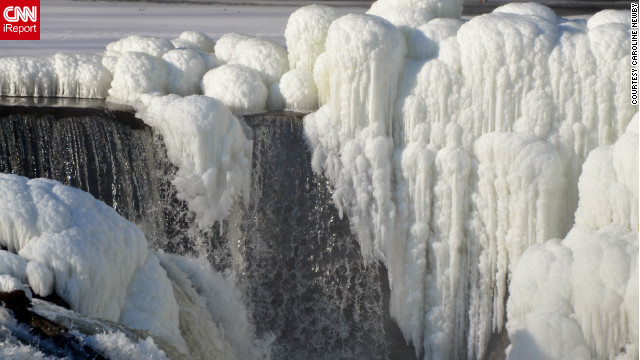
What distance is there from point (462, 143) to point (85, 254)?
2.34 m

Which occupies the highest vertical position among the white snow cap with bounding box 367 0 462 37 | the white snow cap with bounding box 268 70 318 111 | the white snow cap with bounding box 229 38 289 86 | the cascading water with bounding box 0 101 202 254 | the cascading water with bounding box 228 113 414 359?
the white snow cap with bounding box 367 0 462 37

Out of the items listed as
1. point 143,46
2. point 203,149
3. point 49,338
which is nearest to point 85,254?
point 49,338

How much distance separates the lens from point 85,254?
122 inches

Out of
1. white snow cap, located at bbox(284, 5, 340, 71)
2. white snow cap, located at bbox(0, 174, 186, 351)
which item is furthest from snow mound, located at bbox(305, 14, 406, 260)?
white snow cap, located at bbox(0, 174, 186, 351)

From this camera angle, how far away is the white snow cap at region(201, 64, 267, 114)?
496cm

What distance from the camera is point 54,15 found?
21.7 ft

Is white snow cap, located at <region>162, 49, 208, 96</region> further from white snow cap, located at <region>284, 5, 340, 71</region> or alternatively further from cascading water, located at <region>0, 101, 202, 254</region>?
white snow cap, located at <region>284, 5, 340, 71</region>

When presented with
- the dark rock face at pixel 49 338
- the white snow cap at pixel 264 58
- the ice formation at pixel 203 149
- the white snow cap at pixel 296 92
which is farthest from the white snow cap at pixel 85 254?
the white snow cap at pixel 264 58

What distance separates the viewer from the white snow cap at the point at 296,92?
16.5ft

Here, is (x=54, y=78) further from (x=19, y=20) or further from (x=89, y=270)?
(x=89, y=270)

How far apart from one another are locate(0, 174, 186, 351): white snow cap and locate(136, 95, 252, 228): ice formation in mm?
1245

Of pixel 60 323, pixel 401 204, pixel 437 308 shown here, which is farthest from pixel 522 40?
pixel 60 323

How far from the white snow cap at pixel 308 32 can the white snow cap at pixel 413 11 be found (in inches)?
13.3

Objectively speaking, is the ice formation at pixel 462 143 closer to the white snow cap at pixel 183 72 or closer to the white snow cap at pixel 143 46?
the white snow cap at pixel 183 72
